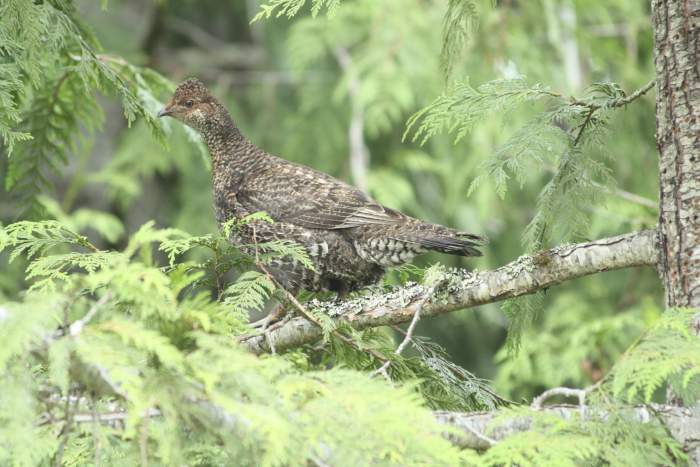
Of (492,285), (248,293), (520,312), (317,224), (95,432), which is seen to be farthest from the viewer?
(317,224)

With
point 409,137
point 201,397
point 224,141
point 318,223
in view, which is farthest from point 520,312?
point 409,137

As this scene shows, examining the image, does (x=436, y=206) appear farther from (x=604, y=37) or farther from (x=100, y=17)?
(x=100, y=17)

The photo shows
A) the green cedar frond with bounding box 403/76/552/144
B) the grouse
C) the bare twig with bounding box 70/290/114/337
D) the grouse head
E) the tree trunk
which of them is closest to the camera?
the bare twig with bounding box 70/290/114/337

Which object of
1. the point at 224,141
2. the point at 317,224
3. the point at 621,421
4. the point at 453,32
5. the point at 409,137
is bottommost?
the point at 621,421

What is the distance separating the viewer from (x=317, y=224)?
10.8 feet

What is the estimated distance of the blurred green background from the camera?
5785mm

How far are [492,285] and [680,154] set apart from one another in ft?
2.59

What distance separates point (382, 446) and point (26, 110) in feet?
9.00

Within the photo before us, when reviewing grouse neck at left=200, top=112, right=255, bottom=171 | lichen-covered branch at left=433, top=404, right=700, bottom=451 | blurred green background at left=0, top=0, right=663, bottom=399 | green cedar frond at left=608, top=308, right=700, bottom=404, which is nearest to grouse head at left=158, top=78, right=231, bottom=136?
grouse neck at left=200, top=112, right=255, bottom=171

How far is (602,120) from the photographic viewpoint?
87.3 inches

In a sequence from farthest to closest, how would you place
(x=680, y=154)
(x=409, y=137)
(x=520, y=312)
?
(x=409, y=137)
(x=520, y=312)
(x=680, y=154)

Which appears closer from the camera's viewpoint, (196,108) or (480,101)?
(480,101)

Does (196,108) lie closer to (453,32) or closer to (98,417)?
(453,32)

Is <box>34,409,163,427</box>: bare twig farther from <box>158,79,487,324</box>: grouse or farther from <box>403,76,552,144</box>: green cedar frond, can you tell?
<box>158,79,487,324</box>: grouse
